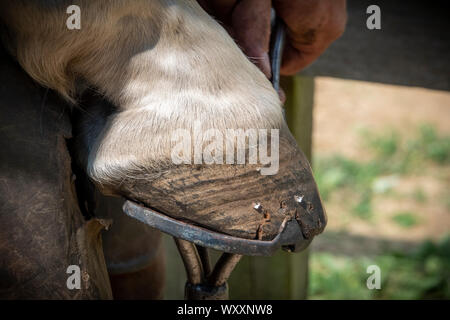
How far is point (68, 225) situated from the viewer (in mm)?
635

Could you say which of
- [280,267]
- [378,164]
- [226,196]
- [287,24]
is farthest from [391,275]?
[226,196]

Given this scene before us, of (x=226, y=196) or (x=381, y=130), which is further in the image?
(x=381, y=130)

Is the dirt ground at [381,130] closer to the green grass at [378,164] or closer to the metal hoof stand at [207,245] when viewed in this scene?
the green grass at [378,164]

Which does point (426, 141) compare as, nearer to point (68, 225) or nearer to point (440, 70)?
point (440, 70)

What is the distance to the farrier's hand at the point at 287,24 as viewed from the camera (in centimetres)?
→ 76

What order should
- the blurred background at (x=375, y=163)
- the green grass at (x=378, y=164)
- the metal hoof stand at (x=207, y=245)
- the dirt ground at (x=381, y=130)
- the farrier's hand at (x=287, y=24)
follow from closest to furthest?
the metal hoof stand at (x=207, y=245) < the farrier's hand at (x=287, y=24) < the blurred background at (x=375, y=163) < the dirt ground at (x=381, y=130) < the green grass at (x=378, y=164)

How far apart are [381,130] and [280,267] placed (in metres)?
1.60

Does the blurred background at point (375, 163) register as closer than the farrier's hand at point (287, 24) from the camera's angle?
No

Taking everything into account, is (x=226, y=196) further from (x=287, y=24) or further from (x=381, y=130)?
(x=381, y=130)

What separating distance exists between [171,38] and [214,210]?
180 millimetres

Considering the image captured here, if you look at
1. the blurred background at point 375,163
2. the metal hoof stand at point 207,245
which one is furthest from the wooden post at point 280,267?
the metal hoof stand at point 207,245

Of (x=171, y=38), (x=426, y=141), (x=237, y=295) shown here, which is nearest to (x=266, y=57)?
(x=171, y=38)

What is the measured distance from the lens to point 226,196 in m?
0.60

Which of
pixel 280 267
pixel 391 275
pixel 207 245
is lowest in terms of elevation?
pixel 391 275
